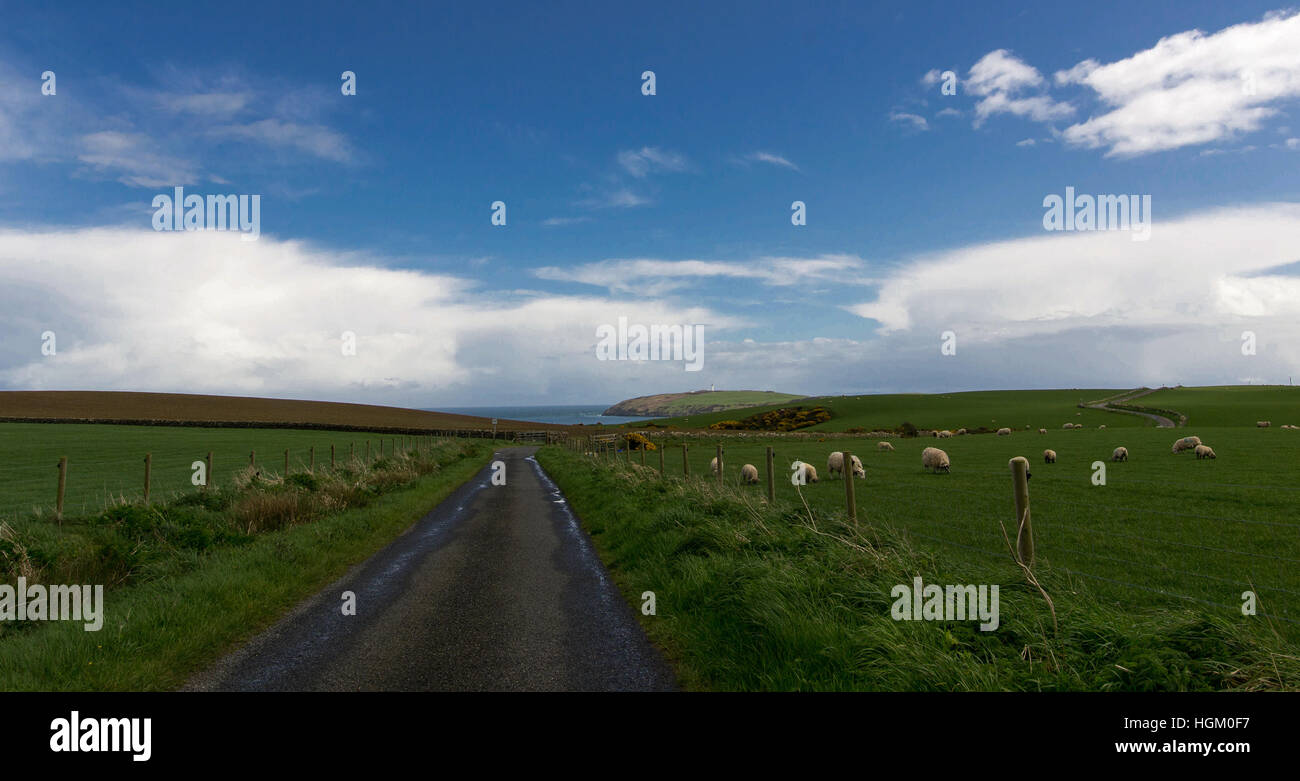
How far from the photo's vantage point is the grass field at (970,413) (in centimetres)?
8019

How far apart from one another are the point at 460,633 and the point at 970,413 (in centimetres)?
10566

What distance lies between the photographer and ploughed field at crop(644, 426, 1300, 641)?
9.09 metres

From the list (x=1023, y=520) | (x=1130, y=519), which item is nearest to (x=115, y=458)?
(x=1023, y=520)

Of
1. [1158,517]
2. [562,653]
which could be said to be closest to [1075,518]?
[1158,517]

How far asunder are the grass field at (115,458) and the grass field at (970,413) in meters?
58.4

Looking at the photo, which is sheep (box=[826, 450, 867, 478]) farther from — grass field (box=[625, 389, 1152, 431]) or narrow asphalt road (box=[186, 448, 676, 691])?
grass field (box=[625, 389, 1152, 431])

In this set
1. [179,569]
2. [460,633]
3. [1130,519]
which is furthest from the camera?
[1130,519]

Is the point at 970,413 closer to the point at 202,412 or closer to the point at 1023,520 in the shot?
the point at 1023,520

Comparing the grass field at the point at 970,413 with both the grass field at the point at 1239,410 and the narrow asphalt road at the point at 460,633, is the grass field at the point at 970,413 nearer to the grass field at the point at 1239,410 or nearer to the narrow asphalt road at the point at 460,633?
the grass field at the point at 1239,410

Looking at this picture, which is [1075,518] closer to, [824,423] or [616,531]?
[616,531]

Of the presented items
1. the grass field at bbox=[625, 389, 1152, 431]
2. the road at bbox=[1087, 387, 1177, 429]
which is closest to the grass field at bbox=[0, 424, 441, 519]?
the grass field at bbox=[625, 389, 1152, 431]

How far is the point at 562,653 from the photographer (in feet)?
23.0

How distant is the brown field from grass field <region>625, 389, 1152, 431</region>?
38.5m

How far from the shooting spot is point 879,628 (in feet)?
19.5
